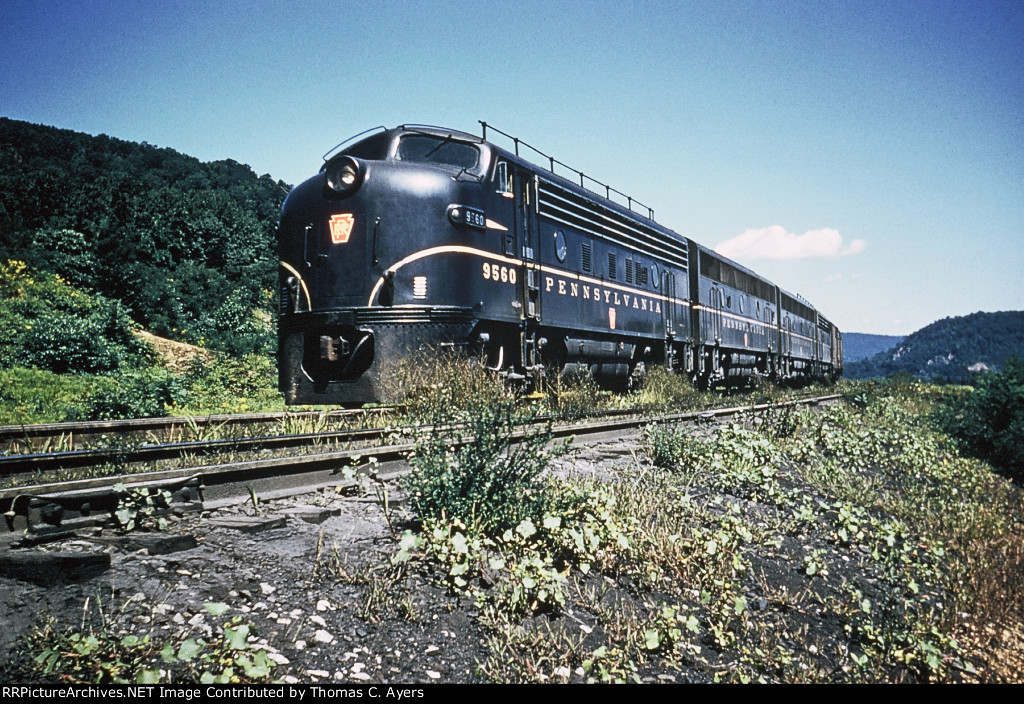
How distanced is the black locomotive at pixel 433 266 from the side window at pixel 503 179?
2 cm

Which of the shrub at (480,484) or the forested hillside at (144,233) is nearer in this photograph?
the shrub at (480,484)

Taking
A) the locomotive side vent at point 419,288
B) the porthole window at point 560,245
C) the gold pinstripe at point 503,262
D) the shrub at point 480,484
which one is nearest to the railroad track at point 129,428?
the locomotive side vent at point 419,288

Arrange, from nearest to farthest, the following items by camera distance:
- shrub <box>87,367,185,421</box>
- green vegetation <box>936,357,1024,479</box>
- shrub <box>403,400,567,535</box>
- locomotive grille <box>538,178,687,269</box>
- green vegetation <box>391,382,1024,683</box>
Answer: green vegetation <box>391,382,1024,683</box>, shrub <box>403,400,567,535</box>, shrub <box>87,367,185,421</box>, locomotive grille <box>538,178,687,269</box>, green vegetation <box>936,357,1024,479</box>

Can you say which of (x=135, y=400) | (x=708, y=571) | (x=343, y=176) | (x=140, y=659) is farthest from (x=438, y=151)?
(x=140, y=659)

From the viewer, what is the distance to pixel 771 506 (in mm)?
5082

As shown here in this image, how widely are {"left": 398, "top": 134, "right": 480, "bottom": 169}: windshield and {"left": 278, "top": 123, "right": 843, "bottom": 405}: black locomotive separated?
2 centimetres

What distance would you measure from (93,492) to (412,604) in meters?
1.96

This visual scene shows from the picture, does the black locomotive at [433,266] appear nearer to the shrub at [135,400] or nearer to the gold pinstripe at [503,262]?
the gold pinstripe at [503,262]

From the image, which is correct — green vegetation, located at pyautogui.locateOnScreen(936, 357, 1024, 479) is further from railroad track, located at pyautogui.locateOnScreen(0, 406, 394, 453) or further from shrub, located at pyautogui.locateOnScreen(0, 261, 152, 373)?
shrub, located at pyautogui.locateOnScreen(0, 261, 152, 373)

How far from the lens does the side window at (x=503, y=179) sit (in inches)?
324

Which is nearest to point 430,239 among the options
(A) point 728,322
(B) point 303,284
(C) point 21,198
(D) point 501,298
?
(D) point 501,298

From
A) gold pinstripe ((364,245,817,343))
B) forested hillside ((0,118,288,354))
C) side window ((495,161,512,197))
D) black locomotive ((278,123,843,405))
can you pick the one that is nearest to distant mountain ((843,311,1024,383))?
forested hillside ((0,118,288,354))

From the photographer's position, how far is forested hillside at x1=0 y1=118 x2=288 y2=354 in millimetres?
29469

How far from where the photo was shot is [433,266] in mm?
7312
